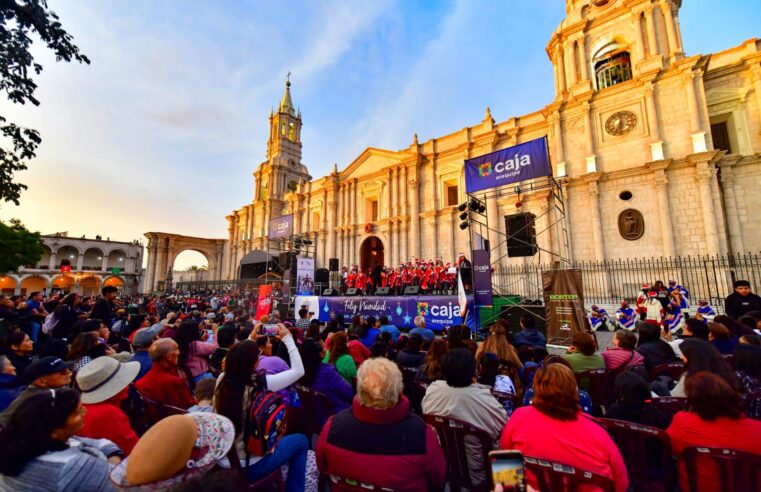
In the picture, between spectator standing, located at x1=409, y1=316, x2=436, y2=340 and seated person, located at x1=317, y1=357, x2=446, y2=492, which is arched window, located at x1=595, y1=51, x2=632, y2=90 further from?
seated person, located at x1=317, y1=357, x2=446, y2=492

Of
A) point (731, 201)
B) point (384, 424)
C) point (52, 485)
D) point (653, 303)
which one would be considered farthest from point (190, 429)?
point (731, 201)

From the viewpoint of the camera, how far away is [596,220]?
49.4 ft

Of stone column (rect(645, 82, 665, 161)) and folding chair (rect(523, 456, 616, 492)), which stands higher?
stone column (rect(645, 82, 665, 161))

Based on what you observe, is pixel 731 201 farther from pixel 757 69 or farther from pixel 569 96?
pixel 569 96

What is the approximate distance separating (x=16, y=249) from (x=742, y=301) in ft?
120

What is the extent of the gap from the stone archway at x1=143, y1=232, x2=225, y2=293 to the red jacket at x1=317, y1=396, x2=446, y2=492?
4036 centimetres

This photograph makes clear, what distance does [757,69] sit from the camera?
45.5 feet

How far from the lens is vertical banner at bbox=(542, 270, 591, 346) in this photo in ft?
29.4

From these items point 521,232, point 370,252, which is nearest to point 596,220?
point 521,232

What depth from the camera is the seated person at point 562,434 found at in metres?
1.78

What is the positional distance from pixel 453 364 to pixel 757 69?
2089 centimetres

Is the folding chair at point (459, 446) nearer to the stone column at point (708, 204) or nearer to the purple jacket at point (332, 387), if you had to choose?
the purple jacket at point (332, 387)

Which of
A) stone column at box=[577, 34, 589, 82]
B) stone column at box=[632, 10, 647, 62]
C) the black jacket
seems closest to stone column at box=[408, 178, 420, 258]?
stone column at box=[577, 34, 589, 82]

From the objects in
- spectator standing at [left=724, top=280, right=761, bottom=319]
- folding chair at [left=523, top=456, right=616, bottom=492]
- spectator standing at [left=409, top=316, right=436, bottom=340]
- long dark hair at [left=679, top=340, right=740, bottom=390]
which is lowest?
folding chair at [left=523, top=456, right=616, bottom=492]
